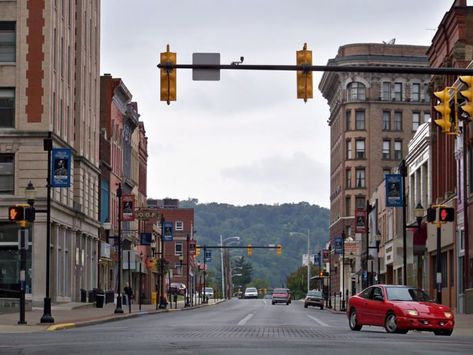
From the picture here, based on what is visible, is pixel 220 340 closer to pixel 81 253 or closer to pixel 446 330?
pixel 446 330

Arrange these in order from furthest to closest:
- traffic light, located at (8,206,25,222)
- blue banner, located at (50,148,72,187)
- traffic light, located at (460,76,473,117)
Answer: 1. blue banner, located at (50,148,72,187)
2. traffic light, located at (8,206,25,222)
3. traffic light, located at (460,76,473,117)

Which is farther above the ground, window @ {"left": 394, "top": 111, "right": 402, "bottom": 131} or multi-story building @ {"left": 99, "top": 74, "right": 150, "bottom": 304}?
window @ {"left": 394, "top": 111, "right": 402, "bottom": 131}

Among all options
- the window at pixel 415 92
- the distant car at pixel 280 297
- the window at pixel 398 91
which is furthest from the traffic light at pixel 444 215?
the window at pixel 415 92

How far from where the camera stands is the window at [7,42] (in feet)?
Answer: 198

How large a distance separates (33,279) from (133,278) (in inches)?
1697

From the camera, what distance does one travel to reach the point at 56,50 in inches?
2479

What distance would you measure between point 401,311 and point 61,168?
19945 mm

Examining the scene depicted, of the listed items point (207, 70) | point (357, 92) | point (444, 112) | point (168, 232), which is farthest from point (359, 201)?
point (444, 112)

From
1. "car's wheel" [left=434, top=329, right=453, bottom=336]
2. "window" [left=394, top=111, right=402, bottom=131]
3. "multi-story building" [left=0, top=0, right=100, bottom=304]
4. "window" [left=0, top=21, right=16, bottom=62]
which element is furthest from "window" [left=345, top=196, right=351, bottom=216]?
"car's wheel" [left=434, top=329, right=453, bottom=336]

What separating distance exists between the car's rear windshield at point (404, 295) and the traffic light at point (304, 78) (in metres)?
9.45

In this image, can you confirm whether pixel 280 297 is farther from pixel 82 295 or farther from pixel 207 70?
pixel 207 70

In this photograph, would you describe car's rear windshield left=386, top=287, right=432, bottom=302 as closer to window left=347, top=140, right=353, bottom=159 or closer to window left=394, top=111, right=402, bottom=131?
window left=394, top=111, right=402, bottom=131

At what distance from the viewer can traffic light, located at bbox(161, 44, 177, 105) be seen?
88.4ft

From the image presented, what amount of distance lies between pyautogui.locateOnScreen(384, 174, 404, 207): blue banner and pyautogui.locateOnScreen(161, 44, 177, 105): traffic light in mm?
33652
